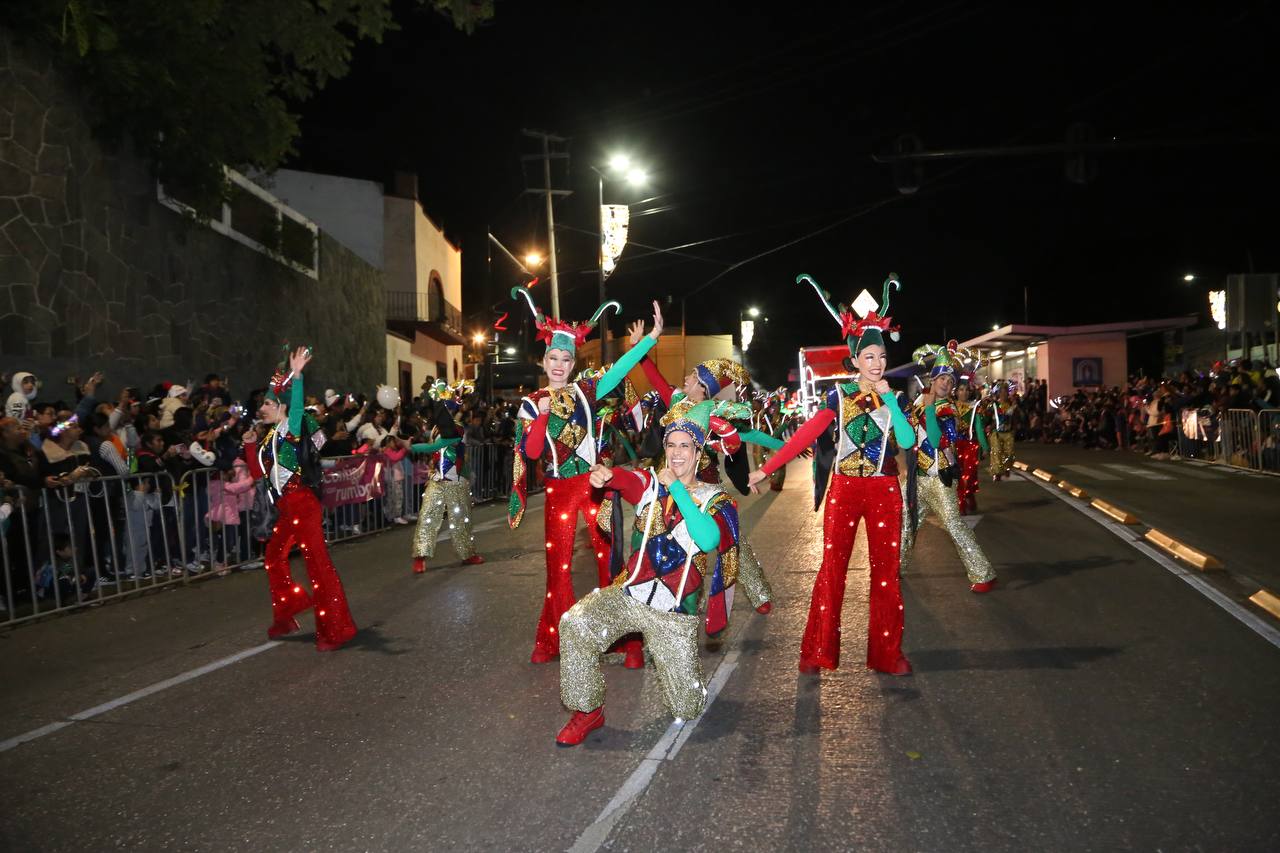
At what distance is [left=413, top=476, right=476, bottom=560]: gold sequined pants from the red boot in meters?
5.53

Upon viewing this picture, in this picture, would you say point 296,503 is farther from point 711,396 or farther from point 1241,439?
point 1241,439

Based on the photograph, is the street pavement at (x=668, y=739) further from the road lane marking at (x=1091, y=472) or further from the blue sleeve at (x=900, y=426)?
the road lane marking at (x=1091, y=472)

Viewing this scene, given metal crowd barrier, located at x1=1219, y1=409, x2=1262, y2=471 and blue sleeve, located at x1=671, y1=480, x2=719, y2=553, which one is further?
metal crowd barrier, located at x1=1219, y1=409, x2=1262, y2=471

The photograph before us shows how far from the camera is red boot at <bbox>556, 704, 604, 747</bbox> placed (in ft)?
15.6

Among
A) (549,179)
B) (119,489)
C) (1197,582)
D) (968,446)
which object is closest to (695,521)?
(1197,582)

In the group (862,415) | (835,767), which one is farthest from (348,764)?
(862,415)

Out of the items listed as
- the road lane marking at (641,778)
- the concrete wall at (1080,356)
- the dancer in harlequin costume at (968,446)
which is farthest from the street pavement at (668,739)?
the concrete wall at (1080,356)

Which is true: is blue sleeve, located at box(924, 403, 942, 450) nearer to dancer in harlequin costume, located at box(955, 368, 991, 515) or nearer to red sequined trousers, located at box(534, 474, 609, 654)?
red sequined trousers, located at box(534, 474, 609, 654)

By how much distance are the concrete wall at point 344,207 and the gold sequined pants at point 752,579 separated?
26953 mm

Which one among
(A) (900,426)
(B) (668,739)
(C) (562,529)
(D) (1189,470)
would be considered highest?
(A) (900,426)

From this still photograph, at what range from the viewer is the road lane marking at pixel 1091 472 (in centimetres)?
1943

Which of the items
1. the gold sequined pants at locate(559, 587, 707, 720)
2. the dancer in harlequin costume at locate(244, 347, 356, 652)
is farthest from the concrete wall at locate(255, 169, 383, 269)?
the gold sequined pants at locate(559, 587, 707, 720)

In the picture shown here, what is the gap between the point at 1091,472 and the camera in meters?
20.8

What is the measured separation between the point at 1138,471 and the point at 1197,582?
1333 cm
